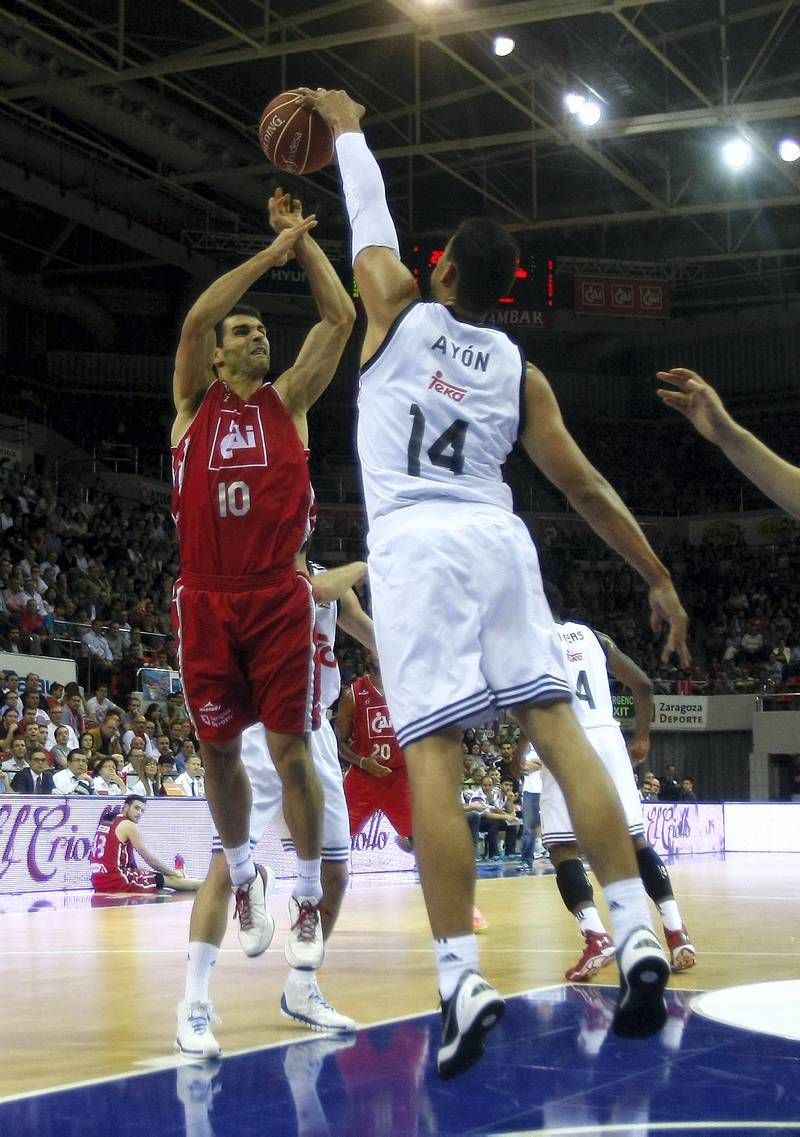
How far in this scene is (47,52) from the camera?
18875 millimetres

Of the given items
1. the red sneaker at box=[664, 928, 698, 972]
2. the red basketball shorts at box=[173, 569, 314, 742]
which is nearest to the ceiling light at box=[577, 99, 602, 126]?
the red sneaker at box=[664, 928, 698, 972]

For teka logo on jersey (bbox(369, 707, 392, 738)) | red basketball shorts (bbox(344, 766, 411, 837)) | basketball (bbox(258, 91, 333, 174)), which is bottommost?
red basketball shorts (bbox(344, 766, 411, 837))

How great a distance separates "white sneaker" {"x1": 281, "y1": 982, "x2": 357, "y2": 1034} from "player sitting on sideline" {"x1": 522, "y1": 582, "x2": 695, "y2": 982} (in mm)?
Result: 1496

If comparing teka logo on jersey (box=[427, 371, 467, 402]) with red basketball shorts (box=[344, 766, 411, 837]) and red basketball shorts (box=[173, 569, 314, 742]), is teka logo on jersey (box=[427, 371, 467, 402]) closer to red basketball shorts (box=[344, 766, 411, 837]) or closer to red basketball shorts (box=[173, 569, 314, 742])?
red basketball shorts (box=[173, 569, 314, 742])

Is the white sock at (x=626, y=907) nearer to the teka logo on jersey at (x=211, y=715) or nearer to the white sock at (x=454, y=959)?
the white sock at (x=454, y=959)

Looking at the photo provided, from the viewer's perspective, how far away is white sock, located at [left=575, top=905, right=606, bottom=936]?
5.94 m

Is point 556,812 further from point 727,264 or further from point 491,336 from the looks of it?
point 727,264

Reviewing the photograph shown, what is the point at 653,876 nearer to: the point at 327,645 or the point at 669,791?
the point at 327,645

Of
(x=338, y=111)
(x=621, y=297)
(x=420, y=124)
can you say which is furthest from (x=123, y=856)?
(x=621, y=297)

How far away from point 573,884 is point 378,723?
268cm

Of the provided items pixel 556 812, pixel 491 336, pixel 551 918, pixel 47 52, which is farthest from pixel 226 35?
pixel 491 336

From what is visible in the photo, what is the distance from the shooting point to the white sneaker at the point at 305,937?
481 centimetres

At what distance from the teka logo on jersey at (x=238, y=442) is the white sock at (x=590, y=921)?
2.64 meters

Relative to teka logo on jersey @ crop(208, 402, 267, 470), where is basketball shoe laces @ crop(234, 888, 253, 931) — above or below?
below
